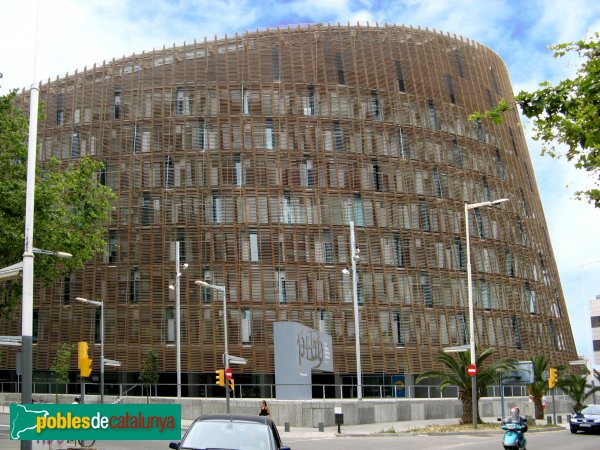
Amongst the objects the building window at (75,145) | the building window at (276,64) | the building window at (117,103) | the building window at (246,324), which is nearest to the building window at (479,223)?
the building window at (276,64)

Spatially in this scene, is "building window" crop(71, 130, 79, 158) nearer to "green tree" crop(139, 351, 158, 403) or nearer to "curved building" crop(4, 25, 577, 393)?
"curved building" crop(4, 25, 577, 393)

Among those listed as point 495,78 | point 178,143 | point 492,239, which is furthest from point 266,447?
point 495,78

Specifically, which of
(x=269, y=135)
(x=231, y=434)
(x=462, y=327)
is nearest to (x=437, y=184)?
(x=462, y=327)

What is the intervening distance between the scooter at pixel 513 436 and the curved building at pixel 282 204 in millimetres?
42554

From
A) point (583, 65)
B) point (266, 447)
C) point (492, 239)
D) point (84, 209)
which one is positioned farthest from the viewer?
point (492, 239)

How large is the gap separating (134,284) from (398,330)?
21680 millimetres

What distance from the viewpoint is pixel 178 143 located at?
68.9 metres

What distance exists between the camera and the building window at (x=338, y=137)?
69562 millimetres

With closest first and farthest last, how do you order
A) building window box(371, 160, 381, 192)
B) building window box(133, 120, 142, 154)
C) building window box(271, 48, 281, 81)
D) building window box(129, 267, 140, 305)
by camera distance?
building window box(129, 267, 140, 305)
building window box(133, 120, 142, 154)
building window box(371, 160, 381, 192)
building window box(271, 48, 281, 81)

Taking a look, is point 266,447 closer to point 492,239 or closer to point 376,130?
point 376,130

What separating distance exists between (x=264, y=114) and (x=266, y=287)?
1455 centimetres

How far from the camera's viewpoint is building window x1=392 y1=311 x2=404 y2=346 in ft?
221

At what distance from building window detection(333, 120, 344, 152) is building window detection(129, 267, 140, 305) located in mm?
19356

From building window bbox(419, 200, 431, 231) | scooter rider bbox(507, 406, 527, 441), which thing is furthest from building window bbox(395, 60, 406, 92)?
scooter rider bbox(507, 406, 527, 441)
